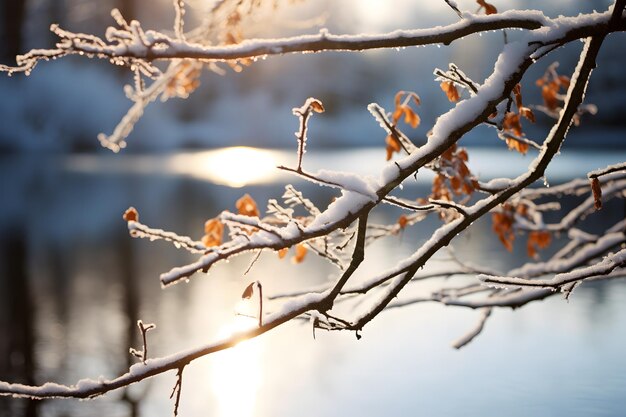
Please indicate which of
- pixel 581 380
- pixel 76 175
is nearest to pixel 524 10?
pixel 581 380

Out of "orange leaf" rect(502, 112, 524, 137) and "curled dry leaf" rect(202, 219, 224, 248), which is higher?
"orange leaf" rect(502, 112, 524, 137)

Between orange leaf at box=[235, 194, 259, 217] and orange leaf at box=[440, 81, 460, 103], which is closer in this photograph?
orange leaf at box=[440, 81, 460, 103]

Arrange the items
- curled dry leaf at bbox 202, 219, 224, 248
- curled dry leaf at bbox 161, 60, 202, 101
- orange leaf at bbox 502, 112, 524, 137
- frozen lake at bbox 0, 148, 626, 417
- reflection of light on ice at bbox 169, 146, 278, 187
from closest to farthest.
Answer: orange leaf at bbox 502, 112, 524, 137 < curled dry leaf at bbox 202, 219, 224, 248 < curled dry leaf at bbox 161, 60, 202, 101 < frozen lake at bbox 0, 148, 626, 417 < reflection of light on ice at bbox 169, 146, 278, 187

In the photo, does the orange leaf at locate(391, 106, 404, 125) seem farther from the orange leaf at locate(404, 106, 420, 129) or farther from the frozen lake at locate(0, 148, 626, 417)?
the frozen lake at locate(0, 148, 626, 417)

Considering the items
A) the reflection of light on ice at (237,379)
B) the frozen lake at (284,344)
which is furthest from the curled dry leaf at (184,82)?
the reflection of light on ice at (237,379)

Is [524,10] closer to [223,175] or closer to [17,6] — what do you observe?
[223,175]

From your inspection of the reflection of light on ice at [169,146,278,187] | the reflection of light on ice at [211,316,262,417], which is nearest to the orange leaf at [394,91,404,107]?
the reflection of light on ice at [211,316,262,417]
